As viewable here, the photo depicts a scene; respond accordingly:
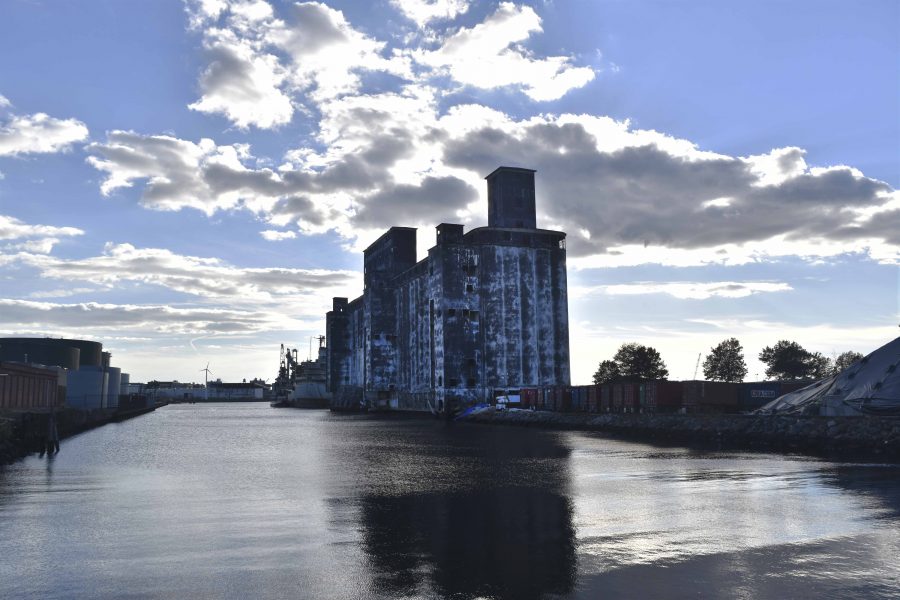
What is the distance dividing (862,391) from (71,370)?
9401 centimetres

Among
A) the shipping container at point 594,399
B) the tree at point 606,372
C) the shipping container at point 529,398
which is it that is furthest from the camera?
the tree at point 606,372

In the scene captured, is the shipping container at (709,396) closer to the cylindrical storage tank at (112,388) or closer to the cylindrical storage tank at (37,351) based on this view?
the cylindrical storage tank at (112,388)

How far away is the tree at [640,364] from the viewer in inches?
5842

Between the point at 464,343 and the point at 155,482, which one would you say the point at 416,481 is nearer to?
the point at 155,482

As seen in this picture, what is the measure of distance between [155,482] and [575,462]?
17.4 meters

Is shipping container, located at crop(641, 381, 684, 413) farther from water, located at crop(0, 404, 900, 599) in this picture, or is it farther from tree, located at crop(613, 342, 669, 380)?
tree, located at crop(613, 342, 669, 380)

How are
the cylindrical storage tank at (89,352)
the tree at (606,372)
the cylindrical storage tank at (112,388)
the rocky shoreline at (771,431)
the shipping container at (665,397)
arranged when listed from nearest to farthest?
the rocky shoreline at (771,431), the shipping container at (665,397), the cylindrical storage tank at (112,388), the cylindrical storage tank at (89,352), the tree at (606,372)

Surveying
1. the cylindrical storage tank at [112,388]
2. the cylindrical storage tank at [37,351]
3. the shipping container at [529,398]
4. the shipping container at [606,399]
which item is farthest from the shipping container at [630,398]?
the cylindrical storage tank at [37,351]

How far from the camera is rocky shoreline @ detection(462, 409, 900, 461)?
36875 mm

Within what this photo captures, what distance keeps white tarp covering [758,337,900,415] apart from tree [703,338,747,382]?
402 feet

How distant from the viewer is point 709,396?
211 ft

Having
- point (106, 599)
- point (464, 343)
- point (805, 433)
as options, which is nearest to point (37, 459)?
point (106, 599)

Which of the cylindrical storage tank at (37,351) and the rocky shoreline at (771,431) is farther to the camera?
the cylindrical storage tank at (37,351)

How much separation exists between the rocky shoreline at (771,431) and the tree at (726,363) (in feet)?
373
